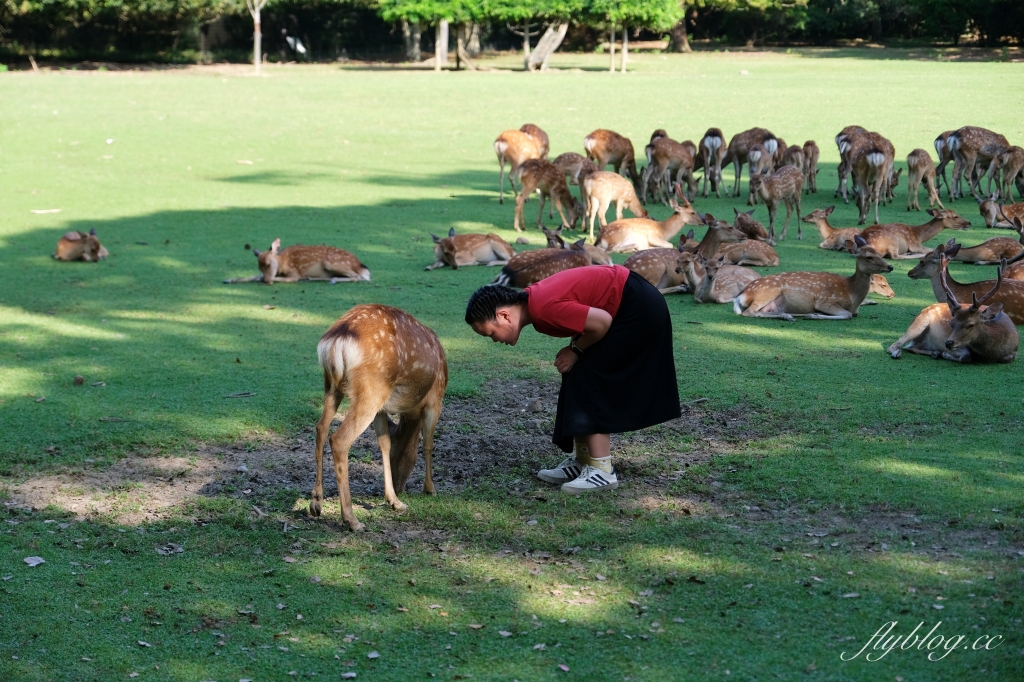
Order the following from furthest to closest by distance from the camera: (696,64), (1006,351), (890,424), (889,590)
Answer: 1. (696,64)
2. (1006,351)
3. (890,424)
4. (889,590)

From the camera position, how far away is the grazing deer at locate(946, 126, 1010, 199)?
15.7 m

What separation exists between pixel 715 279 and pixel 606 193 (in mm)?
4264

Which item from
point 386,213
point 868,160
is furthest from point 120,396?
point 868,160

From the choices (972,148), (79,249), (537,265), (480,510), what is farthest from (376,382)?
(972,148)

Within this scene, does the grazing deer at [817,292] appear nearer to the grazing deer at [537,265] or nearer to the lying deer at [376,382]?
the grazing deer at [537,265]

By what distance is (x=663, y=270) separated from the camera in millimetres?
10406

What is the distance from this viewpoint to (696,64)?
43594 millimetres

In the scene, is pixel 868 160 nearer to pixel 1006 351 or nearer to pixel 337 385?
pixel 1006 351

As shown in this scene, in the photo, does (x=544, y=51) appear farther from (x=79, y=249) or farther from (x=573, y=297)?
(x=573, y=297)

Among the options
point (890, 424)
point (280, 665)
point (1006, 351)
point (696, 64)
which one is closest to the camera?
point (280, 665)

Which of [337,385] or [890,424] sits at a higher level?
[337,385]

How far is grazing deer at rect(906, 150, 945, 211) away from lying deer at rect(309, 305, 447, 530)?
460 inches

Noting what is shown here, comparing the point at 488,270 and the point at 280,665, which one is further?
the point at 488,270

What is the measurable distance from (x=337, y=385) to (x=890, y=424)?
3.40 meters
